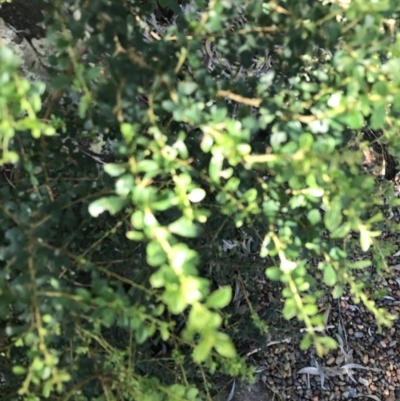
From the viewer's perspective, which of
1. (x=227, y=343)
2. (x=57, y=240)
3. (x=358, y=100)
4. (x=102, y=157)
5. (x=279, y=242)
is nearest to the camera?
(x=227, y=343)

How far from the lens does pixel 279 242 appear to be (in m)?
0.81

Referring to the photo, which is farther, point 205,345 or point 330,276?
point 330,276

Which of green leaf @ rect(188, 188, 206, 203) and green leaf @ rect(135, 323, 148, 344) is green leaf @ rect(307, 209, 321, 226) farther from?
green leaf @ rect(135, 323, 148, 344)

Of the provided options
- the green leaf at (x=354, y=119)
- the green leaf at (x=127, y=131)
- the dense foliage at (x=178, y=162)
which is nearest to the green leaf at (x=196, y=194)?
the dense foliage at (x=178, y=162)

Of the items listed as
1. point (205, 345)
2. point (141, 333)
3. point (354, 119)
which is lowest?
point (141, 333)

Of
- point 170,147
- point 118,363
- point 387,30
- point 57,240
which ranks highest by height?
point 387,30

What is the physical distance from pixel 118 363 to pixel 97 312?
239 mm

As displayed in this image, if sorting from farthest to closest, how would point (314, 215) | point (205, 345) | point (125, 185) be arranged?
point (314, 215) → point (125, 185) → point (205, 345)

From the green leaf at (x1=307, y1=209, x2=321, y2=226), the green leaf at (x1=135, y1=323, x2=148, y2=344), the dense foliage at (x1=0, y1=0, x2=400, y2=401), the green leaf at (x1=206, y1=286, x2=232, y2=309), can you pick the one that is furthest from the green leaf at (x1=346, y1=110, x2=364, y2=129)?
the green leaf at (x1=135, y1=323, x2=148, y2=344)

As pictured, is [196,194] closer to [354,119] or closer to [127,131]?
[127,131]

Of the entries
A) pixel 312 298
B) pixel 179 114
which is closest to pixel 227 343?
pixel 312 298

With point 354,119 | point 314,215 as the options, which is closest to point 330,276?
point 314,215

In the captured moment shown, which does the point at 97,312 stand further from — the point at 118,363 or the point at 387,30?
the point at 387,30

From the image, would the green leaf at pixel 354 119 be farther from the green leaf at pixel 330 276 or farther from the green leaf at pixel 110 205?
the green leaf at pixel 110 205
